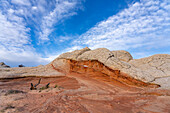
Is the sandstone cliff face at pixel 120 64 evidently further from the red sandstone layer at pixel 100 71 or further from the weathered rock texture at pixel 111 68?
the red sandstone layer at pixel 100 71

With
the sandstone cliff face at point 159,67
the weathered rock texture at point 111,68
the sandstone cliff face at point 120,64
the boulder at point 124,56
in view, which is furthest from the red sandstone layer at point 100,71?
the boulder at point 124,56

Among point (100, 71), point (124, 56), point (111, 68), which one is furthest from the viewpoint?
point (124, 56)

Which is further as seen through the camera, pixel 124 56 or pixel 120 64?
pixel 124 56

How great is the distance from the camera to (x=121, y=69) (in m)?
8.73

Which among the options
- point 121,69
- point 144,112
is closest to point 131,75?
point 121,69

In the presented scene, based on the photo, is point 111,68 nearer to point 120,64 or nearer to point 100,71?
point 120,64

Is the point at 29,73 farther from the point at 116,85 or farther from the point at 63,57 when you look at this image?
the point at 116,85

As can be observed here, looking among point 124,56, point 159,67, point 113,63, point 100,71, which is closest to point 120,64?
point 113,63

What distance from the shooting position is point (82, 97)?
5.19 metres

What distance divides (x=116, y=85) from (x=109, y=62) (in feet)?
7.76

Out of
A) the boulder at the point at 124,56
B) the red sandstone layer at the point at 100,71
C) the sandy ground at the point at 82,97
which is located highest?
the boulder at the point at 124,56

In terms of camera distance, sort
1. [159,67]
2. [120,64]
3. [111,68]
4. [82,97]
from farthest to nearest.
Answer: [159,67], [120,64], [111,68], [82,97]

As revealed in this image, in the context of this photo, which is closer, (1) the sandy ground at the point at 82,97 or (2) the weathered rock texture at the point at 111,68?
(1) the sandy ground at the point at 82,97

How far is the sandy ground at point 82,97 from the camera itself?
376 centimetres
